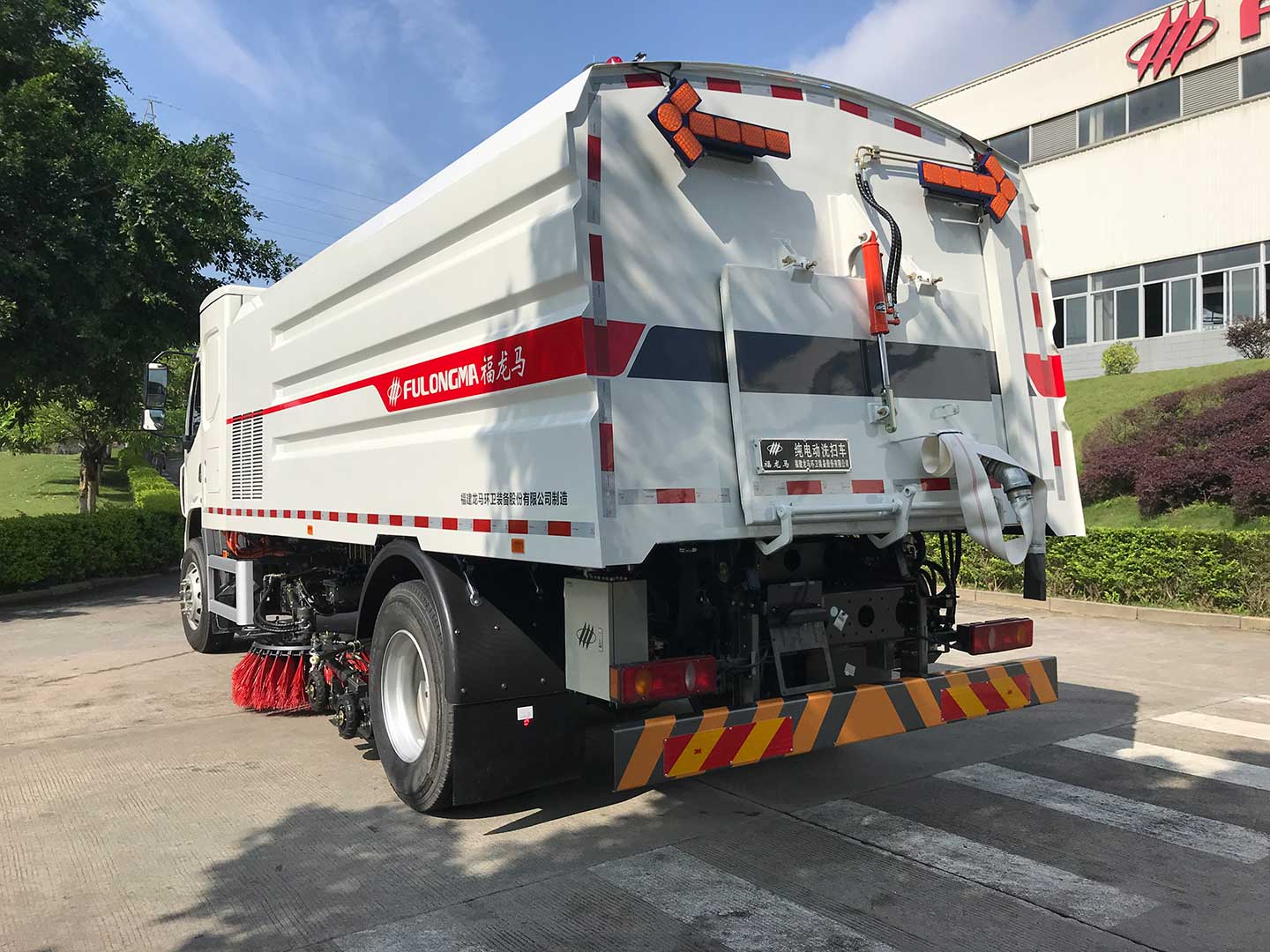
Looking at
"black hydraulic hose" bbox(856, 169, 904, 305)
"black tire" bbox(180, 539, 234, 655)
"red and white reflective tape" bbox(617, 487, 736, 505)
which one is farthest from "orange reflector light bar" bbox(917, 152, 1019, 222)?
"black tire" bbox(180, 539, 234, 655)

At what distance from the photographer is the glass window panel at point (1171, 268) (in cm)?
2445

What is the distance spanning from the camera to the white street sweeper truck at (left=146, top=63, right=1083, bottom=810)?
3732mm

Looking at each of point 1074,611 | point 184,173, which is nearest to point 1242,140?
point 1074,611

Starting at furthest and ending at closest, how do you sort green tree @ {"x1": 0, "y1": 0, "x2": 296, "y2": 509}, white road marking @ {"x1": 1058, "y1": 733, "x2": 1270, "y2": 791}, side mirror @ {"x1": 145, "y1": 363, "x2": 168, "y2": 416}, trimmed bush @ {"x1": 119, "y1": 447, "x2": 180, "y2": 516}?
trimmed bush @ {"x1": 119, "y1": 447, "x2": 180, "y2": 516}, green tree @ {"x1": 0, "y1": 0, "x2": 296, "y2": 509}, side mirror @ {"x1": 145, "y1": 363, "x2": 168, "y2": 416}, white road marking @ {"x1": 1058, "y1": 733, "x2": 1270, "y2": 791}

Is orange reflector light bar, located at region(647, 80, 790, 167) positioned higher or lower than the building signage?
lower

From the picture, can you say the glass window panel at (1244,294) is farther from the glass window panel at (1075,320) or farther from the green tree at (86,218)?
the green tree at (86,218)

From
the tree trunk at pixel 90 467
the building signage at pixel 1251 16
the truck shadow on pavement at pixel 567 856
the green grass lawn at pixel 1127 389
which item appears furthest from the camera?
the tree trunk at pixel 90 467

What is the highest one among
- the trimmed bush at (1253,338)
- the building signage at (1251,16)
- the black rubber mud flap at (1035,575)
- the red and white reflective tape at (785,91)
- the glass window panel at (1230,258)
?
the building signage at (1251,16)

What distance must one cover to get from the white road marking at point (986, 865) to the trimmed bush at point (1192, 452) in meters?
10.2

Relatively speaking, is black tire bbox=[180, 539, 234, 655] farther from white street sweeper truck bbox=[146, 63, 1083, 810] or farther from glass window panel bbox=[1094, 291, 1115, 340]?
glass window panel bbox=[1094, 291, 1115, 340]

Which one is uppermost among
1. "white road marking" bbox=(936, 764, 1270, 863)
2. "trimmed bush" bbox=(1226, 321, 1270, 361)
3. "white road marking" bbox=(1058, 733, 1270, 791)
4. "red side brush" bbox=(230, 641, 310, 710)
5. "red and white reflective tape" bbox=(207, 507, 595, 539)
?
"trimmed bush" bbox=(1226, 321, 1270, 361)

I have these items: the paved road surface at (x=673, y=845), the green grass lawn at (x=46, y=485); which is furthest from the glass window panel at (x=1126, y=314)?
the green grass lawn at (x=46, y=485)

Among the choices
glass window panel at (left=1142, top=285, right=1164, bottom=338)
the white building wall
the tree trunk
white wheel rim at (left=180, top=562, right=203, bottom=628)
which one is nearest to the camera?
white wheel rim at (left=180, top=562, right=203, bottom=628)

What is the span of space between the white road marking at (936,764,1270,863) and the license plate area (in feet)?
6.87
